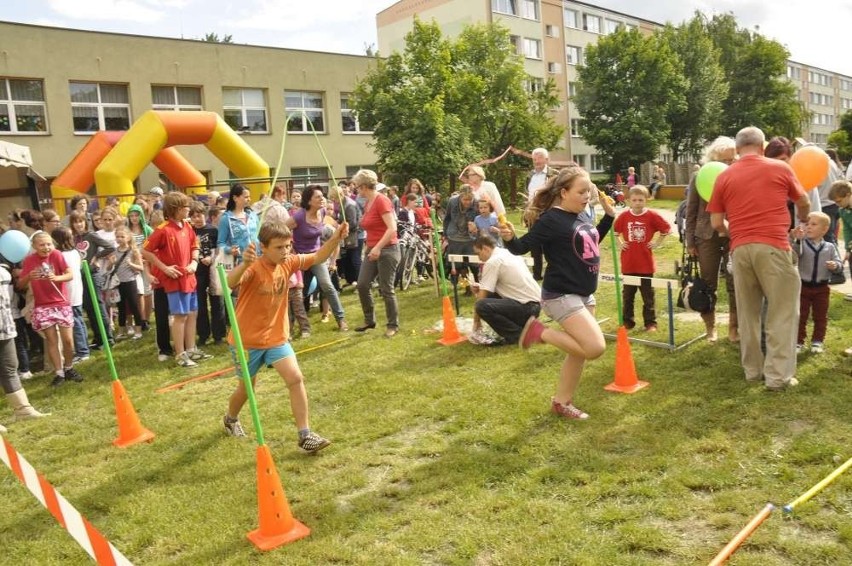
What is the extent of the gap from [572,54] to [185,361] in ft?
158

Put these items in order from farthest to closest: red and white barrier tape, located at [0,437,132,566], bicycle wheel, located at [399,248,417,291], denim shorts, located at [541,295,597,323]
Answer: bicycle wheel, located at [399,248,417,291]
denim shorts, located at [541,295,597,323]
red and white barrier tape, located at [0,437,132,566]

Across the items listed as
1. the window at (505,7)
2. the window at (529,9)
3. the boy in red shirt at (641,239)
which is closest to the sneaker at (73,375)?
the boy in red shirt at (641,239)

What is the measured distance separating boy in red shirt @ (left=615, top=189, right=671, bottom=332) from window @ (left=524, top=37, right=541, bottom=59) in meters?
41.8

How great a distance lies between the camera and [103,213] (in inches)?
356

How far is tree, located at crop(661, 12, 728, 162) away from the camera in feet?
153

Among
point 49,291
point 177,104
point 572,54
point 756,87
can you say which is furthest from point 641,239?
point 756,87

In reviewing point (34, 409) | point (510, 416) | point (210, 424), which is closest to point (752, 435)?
point (510, 416)

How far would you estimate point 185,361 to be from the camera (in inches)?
304

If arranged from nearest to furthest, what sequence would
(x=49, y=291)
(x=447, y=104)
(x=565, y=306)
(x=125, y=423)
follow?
1. (x=565, y=306)
2. (x=125, y=423)
3. (x=49, y=291)
4. (x=447, y=104)

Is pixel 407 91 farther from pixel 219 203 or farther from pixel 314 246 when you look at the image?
pixel 314 246

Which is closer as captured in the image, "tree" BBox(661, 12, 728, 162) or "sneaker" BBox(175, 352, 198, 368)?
"sneaker" BBox(175, 352, 198, 368)

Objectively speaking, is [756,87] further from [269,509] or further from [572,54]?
[269,509]

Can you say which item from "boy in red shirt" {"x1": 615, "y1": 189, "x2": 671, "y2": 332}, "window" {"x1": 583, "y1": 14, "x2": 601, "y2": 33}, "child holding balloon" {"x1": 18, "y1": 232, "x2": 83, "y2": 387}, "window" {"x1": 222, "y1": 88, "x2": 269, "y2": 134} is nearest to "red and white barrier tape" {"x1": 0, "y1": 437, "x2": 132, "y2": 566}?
"child holding balloon" {"x1": 18, "y1": 232, "x2": 83, "y2": 387}

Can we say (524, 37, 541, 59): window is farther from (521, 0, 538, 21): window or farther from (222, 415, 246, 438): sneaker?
(222, 415, 246, 438): sneaker
